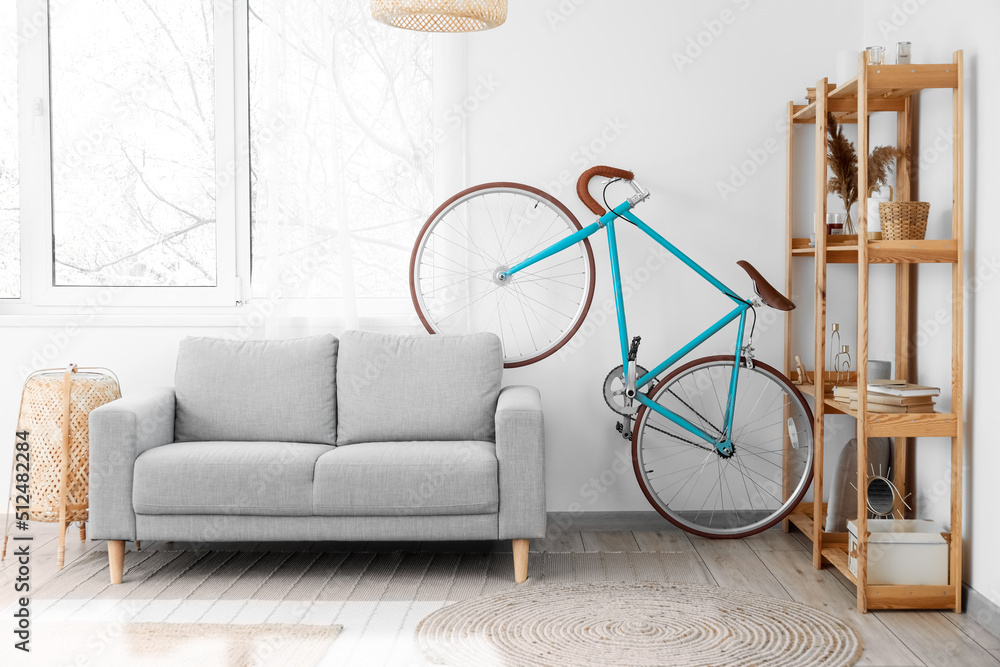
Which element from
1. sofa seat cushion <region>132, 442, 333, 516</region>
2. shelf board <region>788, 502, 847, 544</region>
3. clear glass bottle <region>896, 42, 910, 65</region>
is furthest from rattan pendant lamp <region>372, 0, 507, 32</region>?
shelf board <region>788, 502, 847, 544</region>

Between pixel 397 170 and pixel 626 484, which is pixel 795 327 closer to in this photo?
pixel 626 484

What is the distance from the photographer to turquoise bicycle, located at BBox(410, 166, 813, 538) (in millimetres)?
3473

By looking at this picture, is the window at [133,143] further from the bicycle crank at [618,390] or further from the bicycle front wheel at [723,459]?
the bicycle front wheel at [723,459]

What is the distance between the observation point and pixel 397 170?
11.5 feet

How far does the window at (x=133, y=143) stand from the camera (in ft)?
11.8

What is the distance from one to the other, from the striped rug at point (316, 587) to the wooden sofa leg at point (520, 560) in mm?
36

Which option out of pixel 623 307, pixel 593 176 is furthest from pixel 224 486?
pixel 593 176

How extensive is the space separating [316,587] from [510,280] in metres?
1.39

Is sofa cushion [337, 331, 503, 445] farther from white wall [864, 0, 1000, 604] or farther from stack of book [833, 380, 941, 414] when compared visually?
white wall [864, 0, 1000, 604]

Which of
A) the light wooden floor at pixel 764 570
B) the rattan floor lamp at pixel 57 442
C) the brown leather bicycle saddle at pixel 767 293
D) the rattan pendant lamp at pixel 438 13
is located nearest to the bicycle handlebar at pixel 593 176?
the brown leather bicycle saddle at pixel 767 293

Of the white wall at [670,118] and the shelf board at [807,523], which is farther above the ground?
the white wall at [670,118]

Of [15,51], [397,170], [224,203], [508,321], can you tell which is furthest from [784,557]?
[15,51]

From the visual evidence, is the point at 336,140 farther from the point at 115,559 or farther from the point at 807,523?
the point at 807,523

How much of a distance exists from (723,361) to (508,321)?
2.84ft
